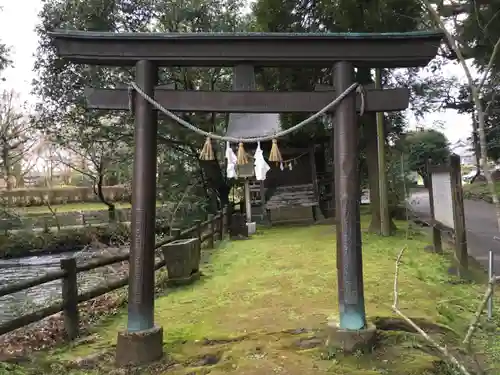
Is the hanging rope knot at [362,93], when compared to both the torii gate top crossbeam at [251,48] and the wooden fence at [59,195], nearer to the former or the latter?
Answer: the torii gate top crossbeam at [251,48]

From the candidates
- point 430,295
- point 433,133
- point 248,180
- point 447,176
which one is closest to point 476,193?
point 433,133

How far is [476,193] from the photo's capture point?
24.1 meters

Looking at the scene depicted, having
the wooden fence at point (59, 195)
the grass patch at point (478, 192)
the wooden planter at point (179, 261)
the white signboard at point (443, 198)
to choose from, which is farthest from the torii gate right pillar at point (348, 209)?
the wooden fence at point (59, 195)

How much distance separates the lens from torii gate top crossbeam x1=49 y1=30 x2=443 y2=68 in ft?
14.4

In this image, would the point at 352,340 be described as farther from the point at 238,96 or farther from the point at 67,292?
the point at 67,292

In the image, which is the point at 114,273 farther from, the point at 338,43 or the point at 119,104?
the point at 338,43

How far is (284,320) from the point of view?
17.7ft

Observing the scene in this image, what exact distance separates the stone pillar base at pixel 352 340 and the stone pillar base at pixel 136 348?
5.65ft

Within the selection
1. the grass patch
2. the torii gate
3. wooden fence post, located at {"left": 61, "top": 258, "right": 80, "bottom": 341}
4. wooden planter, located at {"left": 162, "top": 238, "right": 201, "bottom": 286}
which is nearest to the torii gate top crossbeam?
the torii gate

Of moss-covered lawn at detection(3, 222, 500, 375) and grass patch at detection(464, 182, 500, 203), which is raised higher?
grass patch at detection(464, 182, 500, 203)

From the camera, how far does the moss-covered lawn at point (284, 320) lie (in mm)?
4039

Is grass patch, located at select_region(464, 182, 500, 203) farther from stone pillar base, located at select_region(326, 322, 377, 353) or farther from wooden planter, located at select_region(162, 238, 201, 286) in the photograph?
stone pillar base, located at select_region(326, 322, 377, 353)

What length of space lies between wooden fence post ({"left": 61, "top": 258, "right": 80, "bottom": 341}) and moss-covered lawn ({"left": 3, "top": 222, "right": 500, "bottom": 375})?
0.86 ft

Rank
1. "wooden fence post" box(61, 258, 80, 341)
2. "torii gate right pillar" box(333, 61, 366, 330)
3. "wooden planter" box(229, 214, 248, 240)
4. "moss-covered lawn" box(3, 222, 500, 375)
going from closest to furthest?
1. "moss-covered lawn" box(3, 222, 500, 375)
2. "torii gate right pillar" box(333, 61, 366, 330)
3. "wooden fence post" box(61, 258, 80, 341)
4. "wooden planter" box(229, 214, 248, 240)
